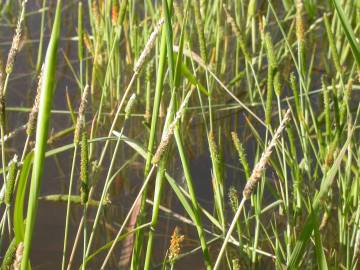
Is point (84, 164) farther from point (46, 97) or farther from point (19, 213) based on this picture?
point (46, 97)

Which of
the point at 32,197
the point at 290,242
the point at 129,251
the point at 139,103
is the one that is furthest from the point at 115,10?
the point at 32,197

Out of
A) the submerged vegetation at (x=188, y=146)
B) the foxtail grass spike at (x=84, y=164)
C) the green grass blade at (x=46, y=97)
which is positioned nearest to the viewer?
the green grass blade at (x=46, y=97)

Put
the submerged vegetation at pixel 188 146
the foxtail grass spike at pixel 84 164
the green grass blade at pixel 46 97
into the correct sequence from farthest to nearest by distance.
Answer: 1. the submerged vegetation at pixel 188 146
2. the foxtail grass spike at pixel 84 164
3. the green grass blade at pixel 46 97

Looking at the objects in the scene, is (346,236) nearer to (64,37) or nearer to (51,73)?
(51,73)

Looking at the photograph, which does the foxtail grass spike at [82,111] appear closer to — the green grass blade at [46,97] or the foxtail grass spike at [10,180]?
the foxtail grass spike at [10,180]

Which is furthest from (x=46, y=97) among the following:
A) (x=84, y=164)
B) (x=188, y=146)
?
(x=188, y=146)

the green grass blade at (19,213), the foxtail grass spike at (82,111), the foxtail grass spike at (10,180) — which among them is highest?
the foxtail grass spike at (82,111)

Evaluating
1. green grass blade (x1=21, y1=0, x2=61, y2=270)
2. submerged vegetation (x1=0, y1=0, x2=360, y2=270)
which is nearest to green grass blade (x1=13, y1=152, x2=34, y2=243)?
submerged vegetation (x1=0, y1=0, x2=360, y2=270)

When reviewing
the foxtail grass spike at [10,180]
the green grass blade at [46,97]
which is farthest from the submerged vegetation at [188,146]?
the green grass blade at [46,97]
